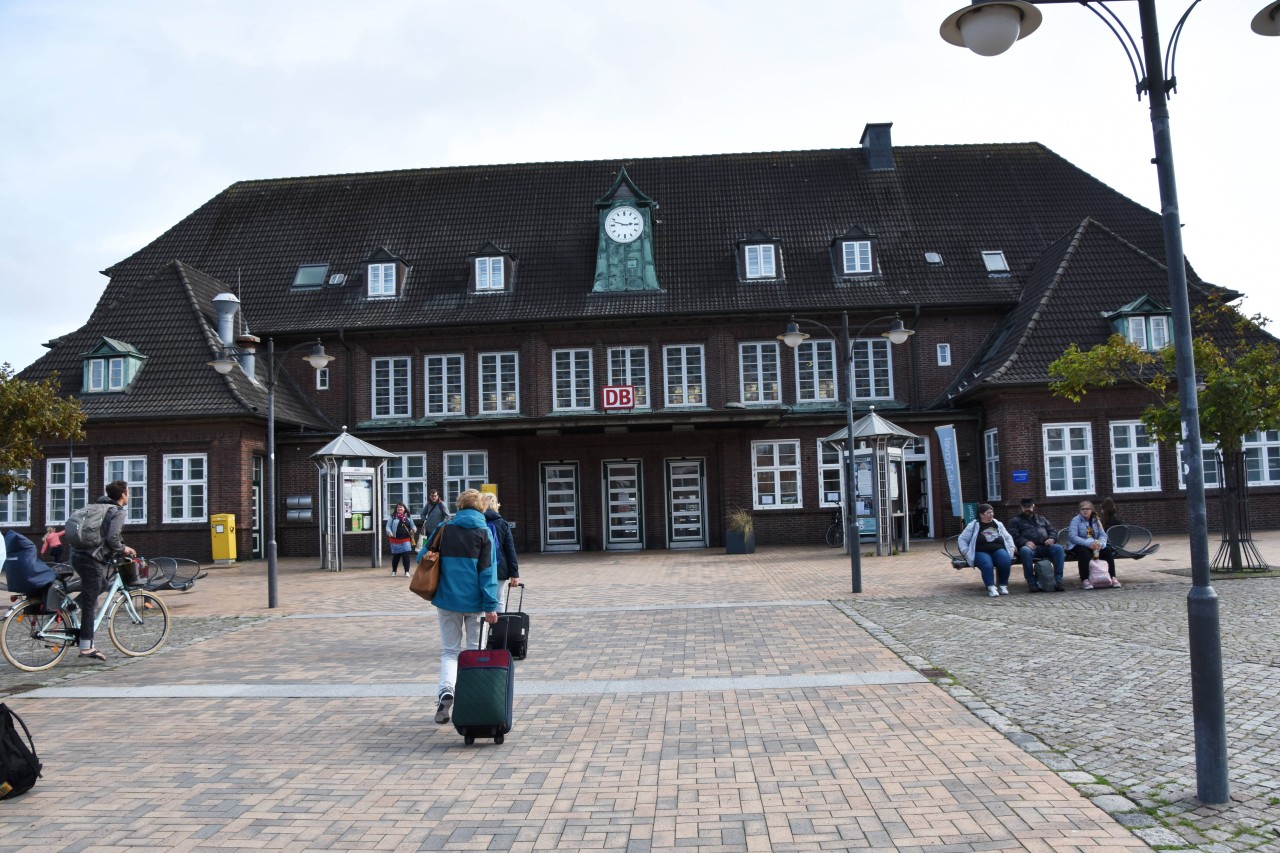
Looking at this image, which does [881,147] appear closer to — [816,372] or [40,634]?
[816,372]

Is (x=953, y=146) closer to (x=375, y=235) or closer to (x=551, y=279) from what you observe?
(x=551, y=279)

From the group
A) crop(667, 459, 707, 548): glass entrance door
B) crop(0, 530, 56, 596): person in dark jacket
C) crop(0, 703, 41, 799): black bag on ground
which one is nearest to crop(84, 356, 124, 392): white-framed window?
crop(667, 459, 707, 548): glass entrance door

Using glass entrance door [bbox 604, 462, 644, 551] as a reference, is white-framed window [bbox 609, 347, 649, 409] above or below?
above

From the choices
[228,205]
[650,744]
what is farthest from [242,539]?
[650,744]

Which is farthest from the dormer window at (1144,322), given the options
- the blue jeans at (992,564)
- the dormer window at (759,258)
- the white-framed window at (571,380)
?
the white-framed window at (571,380)

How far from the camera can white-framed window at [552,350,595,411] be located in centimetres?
3025

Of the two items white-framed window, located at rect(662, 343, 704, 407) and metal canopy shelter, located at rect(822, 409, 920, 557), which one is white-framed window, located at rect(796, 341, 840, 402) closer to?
white-framed window, located at rect(662, 343, 704, 407)

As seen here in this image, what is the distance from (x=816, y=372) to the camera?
3012cm

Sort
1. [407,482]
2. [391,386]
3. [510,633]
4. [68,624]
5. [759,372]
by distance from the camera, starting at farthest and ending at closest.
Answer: [391,386] → [407,482] → [759,372] → [68,624] → [510,633]

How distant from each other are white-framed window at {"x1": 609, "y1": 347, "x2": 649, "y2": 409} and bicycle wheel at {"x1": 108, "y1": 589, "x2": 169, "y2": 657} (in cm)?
1916

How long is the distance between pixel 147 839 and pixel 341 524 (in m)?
20.2

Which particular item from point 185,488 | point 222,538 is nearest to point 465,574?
point 222,538

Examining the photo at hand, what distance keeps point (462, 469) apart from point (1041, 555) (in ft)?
61.2

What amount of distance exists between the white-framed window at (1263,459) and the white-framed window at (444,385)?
73.0 feet
